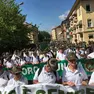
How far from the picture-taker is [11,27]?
148 feet

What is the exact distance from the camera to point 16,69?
7.69 metres

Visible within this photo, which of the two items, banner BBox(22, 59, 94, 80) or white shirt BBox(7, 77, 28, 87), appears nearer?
white shirt BBox(7, 77, 28, 87)

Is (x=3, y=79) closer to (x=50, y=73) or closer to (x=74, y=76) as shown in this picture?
(x=50, y=73)

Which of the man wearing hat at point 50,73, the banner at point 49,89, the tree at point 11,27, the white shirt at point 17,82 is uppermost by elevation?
the tree at point 11,27

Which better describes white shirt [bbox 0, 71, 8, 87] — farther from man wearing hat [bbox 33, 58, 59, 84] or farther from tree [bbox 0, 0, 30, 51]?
tree [bbox 0, 0, 30, 51]

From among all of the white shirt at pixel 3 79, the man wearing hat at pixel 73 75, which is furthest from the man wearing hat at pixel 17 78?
the man wearing hat at pixel 73 75

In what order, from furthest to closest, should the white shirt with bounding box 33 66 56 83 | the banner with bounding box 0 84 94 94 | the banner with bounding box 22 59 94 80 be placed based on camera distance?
the banner with bounding box 22 59 94 80 < the white shirt with bounding box 33 66 56 83 < the banner with bounding box 0 84 94 94

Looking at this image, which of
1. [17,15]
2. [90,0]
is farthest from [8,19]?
[90,0]

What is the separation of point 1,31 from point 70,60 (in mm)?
38574

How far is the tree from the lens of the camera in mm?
45375

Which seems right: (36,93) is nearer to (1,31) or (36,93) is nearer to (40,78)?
(40,78)

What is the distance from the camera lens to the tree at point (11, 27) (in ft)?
149

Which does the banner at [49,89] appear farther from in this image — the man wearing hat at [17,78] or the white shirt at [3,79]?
the white shirt at [3,79]

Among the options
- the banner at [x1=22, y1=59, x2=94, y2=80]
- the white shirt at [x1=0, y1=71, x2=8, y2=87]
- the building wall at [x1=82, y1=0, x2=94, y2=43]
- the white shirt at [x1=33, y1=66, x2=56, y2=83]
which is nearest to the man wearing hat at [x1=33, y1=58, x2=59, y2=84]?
the white shirt at [x1=33, y1=66, x2=56, y2=83]
